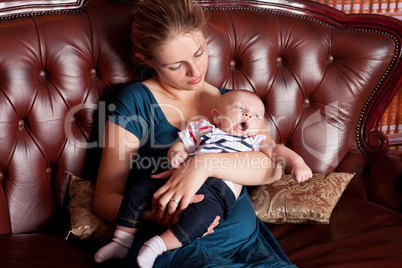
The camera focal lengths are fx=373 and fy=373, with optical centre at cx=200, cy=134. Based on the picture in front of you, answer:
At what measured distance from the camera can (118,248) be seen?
131 centimetres

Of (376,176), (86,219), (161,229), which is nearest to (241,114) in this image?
(161,229)

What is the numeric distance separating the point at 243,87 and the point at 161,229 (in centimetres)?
88

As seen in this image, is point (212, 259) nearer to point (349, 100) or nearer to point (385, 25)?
point (349, 100)

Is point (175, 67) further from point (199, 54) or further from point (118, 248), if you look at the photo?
point (118, 248)

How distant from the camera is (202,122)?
154 cm

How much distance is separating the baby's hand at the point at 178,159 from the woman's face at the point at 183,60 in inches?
12.4

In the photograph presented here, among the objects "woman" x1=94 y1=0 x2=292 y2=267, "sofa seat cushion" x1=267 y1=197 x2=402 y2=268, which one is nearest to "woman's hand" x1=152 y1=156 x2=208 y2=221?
"woman" x1=94 y1=0 x2=292 y2=267

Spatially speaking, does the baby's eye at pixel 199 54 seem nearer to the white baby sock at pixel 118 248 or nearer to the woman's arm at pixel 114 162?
the woman's arm at pixel 114 162

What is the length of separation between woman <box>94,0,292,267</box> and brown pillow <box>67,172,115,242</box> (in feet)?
0.17

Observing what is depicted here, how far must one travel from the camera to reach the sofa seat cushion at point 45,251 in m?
1.35

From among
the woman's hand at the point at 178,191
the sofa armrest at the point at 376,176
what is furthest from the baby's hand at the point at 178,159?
the sofa armrest at the point at 376,176

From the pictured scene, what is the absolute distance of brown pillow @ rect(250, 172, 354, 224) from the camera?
1.60 m

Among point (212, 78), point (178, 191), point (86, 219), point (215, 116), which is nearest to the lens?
point (178, 191)

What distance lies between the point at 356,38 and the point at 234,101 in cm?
88
